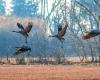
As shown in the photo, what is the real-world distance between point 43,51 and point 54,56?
0.97 m

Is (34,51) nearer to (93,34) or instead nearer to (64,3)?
(64,3)

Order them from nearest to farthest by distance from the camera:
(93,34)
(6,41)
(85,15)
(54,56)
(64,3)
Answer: (93,34), (54,56), (64,3), (85,15), (6,41)

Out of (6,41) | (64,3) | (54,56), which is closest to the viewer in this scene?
(54,56)

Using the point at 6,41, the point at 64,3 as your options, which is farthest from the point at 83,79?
the point at 6,41

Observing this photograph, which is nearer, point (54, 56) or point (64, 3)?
point (54, 56)

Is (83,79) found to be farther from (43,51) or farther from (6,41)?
(6,41)

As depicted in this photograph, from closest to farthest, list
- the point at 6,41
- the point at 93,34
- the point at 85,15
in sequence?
the point at 93,34 < the point at 85,15 < the point at 6,41

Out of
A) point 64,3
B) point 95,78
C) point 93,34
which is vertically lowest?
point 95,78

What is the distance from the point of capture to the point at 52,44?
40500 mm

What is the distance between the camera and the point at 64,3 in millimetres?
38219

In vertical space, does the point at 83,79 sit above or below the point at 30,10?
below

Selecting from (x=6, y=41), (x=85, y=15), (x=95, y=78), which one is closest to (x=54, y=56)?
(x=85, y=15)

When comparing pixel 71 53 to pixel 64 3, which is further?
pixel 71 53

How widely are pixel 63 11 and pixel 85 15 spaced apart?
2.94m
